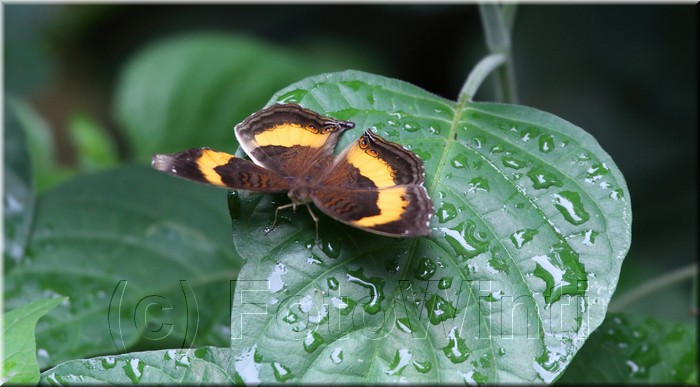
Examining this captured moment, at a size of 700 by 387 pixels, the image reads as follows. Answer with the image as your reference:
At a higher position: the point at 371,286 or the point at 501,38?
the point at 501,38

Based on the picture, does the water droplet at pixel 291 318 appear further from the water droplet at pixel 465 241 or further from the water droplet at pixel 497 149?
the water droplet at pixel 497 149

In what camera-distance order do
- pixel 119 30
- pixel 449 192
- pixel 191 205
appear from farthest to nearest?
pixel 119 30 → pixel 191 205 → pixel 449 192

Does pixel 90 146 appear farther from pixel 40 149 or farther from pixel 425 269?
pixel 425 269

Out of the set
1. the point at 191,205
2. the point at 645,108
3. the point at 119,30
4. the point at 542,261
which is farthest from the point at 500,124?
the point at 119,30

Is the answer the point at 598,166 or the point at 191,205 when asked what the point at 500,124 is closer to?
the point at 598,166

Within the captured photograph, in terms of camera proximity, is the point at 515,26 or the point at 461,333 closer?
the point at 461,333

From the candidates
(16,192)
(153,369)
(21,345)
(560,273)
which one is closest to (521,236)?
(560,273)

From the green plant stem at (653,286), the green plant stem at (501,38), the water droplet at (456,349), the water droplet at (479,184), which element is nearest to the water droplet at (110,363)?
the water droplet at (456,349)
